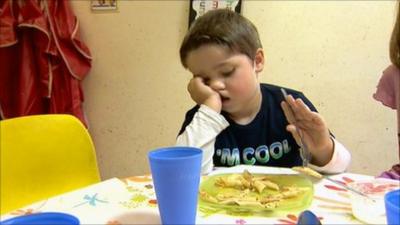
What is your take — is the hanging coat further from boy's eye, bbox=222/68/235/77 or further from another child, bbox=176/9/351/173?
boy's eye, bbox=222/68/235/77

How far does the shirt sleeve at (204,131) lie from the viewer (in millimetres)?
1019

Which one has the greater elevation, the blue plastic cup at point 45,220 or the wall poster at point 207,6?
the wall poster at point 207,6

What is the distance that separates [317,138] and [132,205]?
1.50 feet

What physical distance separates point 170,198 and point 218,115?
51 cm

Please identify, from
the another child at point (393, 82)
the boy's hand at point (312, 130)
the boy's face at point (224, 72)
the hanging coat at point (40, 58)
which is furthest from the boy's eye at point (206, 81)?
the hanging coat at point (40, 58)

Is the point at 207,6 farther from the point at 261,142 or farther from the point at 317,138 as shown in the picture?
the point at 317,138

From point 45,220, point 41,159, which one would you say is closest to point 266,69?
point 41,159

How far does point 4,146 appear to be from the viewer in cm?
102

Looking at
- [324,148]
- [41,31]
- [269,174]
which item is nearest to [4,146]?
[269,174]

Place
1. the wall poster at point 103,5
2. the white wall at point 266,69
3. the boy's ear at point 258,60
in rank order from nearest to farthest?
the boy's ear at point 258,60 → the white wall at point 266,69 → the wall poster at point 103,5

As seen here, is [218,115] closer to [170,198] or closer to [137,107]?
[170,198]

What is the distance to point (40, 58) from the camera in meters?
2.00

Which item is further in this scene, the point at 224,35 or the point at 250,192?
the point at 224,35

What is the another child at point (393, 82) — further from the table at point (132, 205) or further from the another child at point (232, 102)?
the table at point (132, 205)
